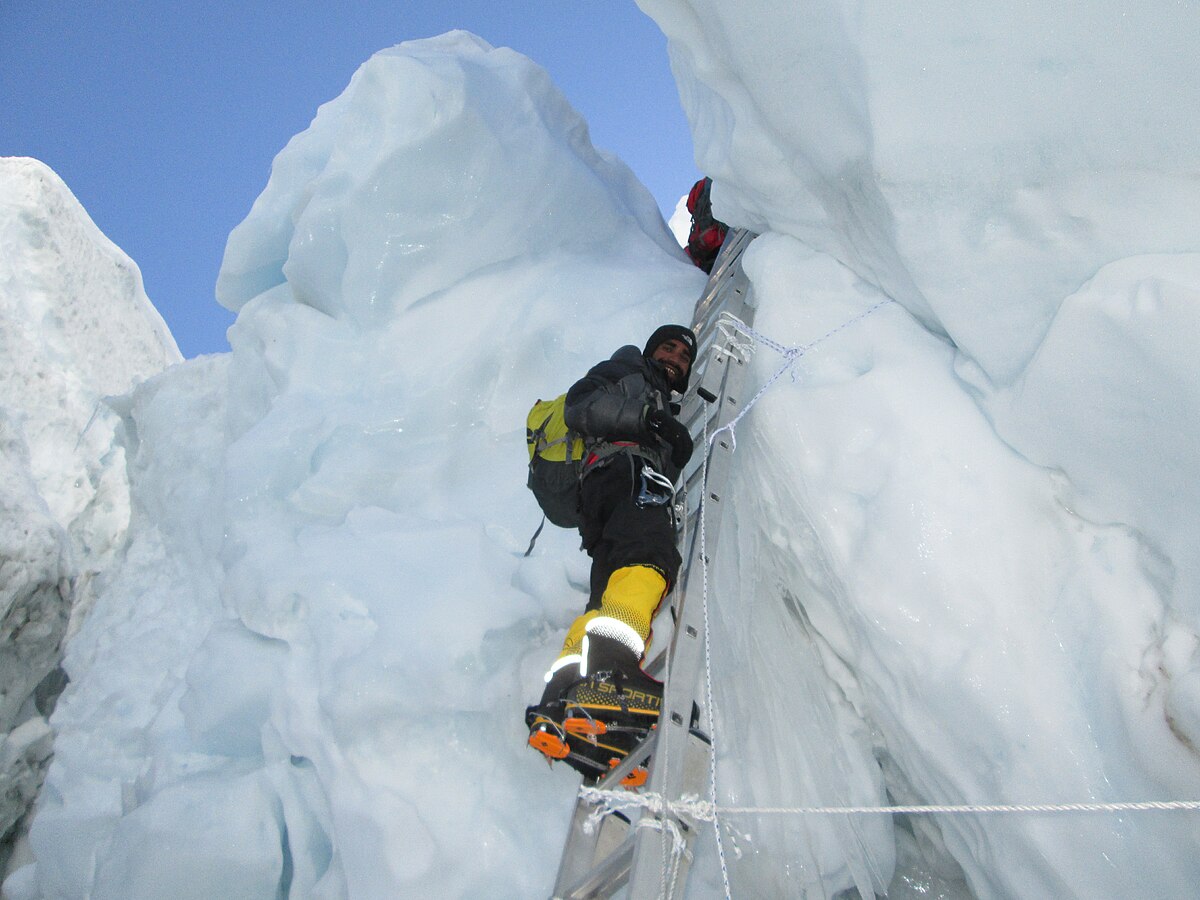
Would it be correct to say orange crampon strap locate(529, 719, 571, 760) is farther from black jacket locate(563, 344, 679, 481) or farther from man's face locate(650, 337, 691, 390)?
man's face locate(650, 337, 691, 390)

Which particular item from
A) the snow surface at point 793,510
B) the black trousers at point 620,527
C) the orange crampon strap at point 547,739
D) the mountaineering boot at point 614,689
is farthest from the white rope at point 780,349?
the orange crampon strap at point 547,739

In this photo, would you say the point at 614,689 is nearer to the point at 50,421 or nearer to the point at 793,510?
the point at 793,510

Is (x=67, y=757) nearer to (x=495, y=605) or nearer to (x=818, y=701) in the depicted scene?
(x=495, y=605)

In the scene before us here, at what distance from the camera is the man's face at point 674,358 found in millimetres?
2918

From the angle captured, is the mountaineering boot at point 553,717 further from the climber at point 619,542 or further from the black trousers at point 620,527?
the black trousers at point 620,527

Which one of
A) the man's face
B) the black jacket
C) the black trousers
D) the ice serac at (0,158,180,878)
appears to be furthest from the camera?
Answer: the ice serac at (0,158,180,878)

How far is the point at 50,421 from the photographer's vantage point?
21.4 feet

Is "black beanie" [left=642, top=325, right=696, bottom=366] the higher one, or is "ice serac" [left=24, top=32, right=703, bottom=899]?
"black beanie" [left=642, top=325, right=696, bottom=366]

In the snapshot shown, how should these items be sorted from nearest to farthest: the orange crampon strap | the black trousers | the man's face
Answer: the orange crampon strap, the black trousers, the man's face

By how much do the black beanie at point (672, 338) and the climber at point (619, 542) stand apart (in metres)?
0.11

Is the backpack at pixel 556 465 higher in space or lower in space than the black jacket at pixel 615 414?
lower

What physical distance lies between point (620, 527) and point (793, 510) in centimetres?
59

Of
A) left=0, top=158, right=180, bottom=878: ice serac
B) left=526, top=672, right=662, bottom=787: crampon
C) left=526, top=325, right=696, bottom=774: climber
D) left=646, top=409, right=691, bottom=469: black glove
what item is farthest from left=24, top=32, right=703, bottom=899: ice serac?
left=526, top=672, right=662, bottom=787: crampon

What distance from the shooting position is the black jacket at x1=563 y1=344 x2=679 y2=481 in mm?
2287
